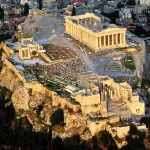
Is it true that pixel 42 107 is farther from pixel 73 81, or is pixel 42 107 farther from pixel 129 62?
pixel 129 62

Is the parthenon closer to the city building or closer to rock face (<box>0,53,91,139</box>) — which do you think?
rock face (<box>0,53,91,139</box>)

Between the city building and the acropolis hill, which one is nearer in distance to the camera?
the acropolis hill

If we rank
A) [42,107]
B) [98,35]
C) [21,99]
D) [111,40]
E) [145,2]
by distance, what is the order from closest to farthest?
[42,107], [21,99], [98,35], [111,40], [145,2]

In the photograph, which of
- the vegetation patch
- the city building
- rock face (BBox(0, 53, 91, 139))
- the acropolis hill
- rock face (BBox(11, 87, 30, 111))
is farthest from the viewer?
the city building

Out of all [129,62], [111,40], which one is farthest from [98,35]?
[129,62]

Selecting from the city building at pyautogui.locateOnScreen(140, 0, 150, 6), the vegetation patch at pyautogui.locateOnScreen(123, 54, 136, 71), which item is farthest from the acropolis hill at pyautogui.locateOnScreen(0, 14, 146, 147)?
the city building at pyautogui.locateOnScreen(140, 0, 150, 6)

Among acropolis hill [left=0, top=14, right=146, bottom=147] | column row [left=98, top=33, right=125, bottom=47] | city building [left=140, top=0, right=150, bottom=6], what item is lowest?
city building [left=140, top=0, right=150, bottom=6]

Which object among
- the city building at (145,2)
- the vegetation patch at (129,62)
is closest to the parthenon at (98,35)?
the vegetation patch at (129,62)

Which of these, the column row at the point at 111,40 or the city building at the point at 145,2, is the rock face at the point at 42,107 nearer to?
the column row at the point at 111,40
